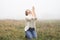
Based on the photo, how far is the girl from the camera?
86.7 inches

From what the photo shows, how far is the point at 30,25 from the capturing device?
2.23 m

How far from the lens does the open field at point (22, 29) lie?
2.29m

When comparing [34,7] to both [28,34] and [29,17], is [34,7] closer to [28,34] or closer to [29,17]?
[29,17]

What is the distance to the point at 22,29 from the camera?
232 cm

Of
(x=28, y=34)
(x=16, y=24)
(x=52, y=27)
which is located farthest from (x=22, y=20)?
(x=52, y=27)

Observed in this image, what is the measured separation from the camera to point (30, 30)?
2227 millimetres

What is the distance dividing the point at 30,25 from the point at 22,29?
0.15m

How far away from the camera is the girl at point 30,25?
2.20 meters

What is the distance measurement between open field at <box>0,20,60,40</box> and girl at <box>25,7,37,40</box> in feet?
0.28

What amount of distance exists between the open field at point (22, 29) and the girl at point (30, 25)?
86 mm

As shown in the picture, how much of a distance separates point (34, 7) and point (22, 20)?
0.23 metres

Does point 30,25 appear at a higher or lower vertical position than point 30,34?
higher

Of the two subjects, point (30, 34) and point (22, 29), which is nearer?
point (30, 34)

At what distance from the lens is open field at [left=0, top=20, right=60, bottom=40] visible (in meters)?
2.29
